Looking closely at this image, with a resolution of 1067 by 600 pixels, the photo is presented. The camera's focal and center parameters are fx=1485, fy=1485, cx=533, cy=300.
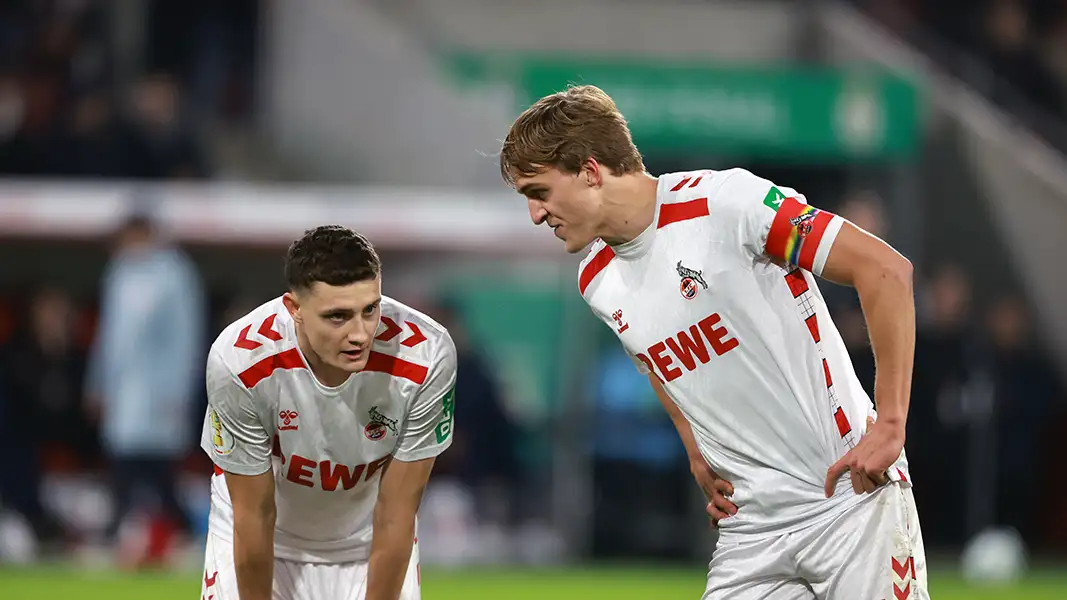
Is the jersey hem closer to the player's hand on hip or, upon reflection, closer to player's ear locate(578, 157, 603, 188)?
the player's hand on hip

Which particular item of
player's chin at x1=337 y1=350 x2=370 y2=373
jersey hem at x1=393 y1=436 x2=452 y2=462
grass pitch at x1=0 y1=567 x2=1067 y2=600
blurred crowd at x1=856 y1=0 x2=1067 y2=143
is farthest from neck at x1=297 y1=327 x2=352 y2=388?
blurred crowd at x1=856 y1=0 x2=1067 y2=143

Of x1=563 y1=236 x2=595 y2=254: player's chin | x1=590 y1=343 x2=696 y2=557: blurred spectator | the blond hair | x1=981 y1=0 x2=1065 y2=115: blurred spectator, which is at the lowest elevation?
x1=590 y1=343 x2=696 y2=557: blurred spectator

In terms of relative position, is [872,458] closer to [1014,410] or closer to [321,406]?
[321,406]

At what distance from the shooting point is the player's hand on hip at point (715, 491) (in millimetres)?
4340

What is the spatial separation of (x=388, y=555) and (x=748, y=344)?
4.40 ft

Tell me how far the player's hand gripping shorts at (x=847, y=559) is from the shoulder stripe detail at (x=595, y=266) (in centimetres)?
91

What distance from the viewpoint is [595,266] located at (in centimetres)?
449

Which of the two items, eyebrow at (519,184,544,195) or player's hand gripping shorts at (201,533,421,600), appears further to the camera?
player's hand gripping shorts at (201,533,421,600)

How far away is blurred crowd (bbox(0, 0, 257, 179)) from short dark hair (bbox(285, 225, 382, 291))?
8.32m

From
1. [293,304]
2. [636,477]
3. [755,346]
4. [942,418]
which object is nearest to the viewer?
[755,346]

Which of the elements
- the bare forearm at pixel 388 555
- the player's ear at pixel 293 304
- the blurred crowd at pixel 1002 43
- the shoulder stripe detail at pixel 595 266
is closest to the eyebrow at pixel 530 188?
the shoulder stripe detail at pixel 595 266

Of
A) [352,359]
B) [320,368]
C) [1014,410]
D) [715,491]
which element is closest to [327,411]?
[320,368]

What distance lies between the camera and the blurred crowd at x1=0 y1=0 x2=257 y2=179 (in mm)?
12922

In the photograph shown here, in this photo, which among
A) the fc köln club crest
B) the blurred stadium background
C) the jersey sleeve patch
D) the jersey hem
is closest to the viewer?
the jersey sleeve patch
